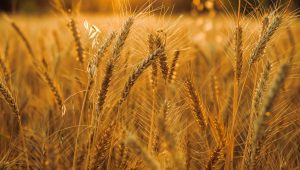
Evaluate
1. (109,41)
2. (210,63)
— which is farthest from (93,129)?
(210,63)

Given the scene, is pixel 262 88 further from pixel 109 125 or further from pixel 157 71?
pixel 109 125

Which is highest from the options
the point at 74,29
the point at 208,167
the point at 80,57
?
the point at 74,29

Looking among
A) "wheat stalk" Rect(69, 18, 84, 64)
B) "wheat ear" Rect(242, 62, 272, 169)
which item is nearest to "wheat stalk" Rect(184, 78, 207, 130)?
"wheat ear" Rect(242, 62, 272, 169)

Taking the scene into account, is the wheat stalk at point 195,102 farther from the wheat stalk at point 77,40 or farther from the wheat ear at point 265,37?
the wheat stalk at point 77,40

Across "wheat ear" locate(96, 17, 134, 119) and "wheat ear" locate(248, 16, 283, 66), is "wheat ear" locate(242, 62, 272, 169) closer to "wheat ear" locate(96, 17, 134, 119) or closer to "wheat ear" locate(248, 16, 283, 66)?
"wheat ear" locate(248, 16, 283, 66)

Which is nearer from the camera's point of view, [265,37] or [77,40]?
[265,37]

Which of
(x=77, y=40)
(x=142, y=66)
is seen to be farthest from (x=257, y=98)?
(x=77, y=40)

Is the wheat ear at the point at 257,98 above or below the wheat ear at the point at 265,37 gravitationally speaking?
below

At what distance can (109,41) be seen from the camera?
1217 millimetres

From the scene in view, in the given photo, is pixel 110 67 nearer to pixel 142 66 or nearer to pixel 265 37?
pixel 142 66

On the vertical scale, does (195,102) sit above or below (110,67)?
below

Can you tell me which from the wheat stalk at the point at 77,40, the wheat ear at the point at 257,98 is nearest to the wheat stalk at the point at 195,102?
the wheat ear at the point at 257,98

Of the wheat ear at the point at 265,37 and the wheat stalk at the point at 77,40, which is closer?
the wheat ear at the point at 265,37

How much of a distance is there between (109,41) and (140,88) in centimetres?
64
